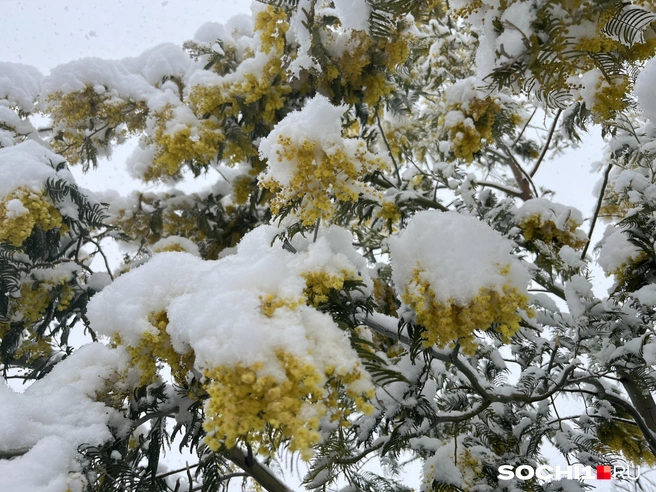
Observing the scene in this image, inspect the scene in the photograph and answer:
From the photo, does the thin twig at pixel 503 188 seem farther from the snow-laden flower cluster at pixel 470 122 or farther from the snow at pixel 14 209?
the snow at pixel 14 209

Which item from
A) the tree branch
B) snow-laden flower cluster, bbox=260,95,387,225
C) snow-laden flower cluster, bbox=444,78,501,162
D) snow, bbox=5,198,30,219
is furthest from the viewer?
snow-laden flower cluster, bbox=444,78,501,162

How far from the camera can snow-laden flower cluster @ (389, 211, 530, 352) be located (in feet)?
4.97

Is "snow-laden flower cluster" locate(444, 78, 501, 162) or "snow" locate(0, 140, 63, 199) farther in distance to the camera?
"snow-laden flower cluster" locate(444, 78, 501, 162)

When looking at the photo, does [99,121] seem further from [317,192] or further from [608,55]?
[608,55]

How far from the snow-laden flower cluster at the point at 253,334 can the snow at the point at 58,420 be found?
0.89 ft

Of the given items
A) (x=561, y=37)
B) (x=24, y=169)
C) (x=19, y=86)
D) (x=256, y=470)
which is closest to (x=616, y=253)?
(x=561, y=37)

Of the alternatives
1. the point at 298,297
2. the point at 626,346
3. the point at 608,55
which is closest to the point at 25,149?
the point at 298,297

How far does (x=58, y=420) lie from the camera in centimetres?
178

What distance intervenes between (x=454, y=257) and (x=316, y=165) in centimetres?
63

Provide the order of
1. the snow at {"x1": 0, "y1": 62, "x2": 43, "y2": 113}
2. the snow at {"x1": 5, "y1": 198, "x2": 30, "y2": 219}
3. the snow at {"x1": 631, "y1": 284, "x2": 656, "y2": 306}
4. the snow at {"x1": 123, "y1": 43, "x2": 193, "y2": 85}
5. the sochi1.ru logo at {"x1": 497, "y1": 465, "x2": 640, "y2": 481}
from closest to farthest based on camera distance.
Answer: the snow at {"x1": 631, "y1": 284, "x2": 656, "y2": 306}
the snow at {"x1": 5, "y1": 198, "x2": 30, "y2": 219}
the sochi1.ru logo at {"x1": 497, "y1": 465, "x2": 640, "y2": 481}
the snow at {"x1": 0, "y1": 62, "x2": 43, "y2": 113}
the snow at {"x1": 123, "y1": 43, "x2": 193, "y2": 85}

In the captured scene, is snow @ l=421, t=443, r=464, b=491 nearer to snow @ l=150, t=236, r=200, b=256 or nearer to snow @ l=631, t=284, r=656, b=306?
snow @ l=631, t=284, r=656, b=306

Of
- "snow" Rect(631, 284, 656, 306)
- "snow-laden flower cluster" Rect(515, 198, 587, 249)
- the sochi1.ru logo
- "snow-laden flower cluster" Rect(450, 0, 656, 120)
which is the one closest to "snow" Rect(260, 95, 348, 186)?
"snow-laden flower cluster" Rect(450, 0, 656, 120)

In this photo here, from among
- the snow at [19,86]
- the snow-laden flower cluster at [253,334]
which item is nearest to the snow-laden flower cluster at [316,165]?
the snow-laden flower cluster at [253,334]

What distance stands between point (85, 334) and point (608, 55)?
4085mm
